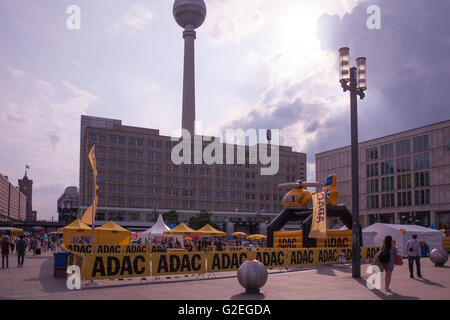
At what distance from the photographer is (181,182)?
340 ft

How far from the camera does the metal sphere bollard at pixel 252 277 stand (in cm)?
1290

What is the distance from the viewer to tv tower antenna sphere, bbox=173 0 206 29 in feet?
415

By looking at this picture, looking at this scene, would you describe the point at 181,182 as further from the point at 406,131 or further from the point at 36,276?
the point at 36,276

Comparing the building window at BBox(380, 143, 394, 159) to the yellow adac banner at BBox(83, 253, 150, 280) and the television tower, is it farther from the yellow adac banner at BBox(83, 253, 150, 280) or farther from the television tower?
the yellow adac banner at BBox(83, 253, 150, 280)

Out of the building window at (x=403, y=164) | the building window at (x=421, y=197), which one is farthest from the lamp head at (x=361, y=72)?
the building window at (x=403, y=164)

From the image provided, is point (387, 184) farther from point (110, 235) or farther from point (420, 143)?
point (110, 235)

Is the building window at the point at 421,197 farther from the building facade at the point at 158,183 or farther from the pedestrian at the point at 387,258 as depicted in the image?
the pedestrian at the point at 387,258

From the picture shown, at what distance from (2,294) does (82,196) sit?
8823 centimetres

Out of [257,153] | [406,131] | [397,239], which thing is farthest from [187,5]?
[397,239]

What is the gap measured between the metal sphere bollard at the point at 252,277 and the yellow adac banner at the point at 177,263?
4914 mm

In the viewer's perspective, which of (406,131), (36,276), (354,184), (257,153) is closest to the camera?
(354,184)

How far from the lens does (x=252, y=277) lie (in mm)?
12891

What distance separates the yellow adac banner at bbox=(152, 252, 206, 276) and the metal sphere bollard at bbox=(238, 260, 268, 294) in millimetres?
4914

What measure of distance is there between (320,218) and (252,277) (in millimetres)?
8821
